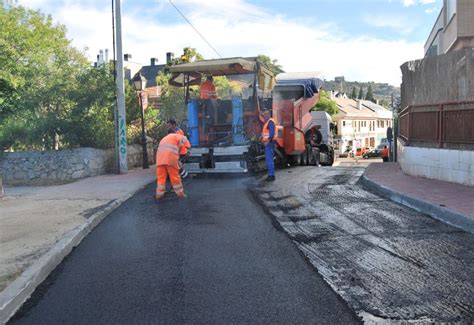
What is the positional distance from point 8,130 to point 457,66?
11363 millimetres

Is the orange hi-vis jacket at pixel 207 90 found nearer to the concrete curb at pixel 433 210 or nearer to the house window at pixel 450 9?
the concrete curb at pixel 433 210

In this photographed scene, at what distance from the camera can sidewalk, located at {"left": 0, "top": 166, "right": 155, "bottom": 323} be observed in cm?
480

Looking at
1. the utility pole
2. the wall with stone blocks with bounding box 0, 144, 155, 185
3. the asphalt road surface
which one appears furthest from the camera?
the utility pole

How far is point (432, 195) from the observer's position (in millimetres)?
8648

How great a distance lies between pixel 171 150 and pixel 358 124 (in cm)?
6774

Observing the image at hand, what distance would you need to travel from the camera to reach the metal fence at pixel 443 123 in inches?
388

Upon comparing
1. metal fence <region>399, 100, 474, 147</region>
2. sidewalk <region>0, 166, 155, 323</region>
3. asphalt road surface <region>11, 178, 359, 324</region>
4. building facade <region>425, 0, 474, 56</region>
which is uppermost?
building facade <region>425, 0, 474, 56</region>

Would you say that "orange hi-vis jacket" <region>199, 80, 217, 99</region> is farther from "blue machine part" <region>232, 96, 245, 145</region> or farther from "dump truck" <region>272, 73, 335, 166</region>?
"dump truck" <region>272, 73, 335, 166</region>

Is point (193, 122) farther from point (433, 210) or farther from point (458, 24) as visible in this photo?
point (458, 24)

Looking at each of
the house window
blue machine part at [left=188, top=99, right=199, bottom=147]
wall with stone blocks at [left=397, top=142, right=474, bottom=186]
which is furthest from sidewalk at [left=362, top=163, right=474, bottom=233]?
the house window

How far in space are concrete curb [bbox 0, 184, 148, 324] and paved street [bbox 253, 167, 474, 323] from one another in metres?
2.75

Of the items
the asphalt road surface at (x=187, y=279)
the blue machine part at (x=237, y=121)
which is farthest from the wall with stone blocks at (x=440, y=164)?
the asphalt road surface at (x=187, y=279)

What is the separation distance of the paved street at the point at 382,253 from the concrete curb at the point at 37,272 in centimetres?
275

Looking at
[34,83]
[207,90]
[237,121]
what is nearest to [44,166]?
[34,83]
